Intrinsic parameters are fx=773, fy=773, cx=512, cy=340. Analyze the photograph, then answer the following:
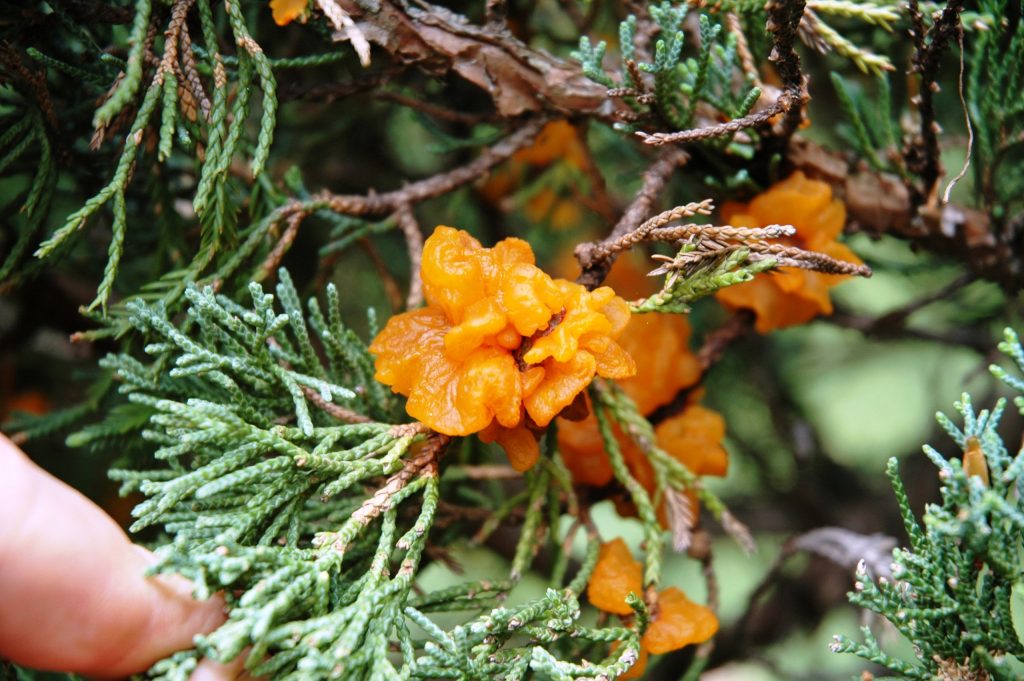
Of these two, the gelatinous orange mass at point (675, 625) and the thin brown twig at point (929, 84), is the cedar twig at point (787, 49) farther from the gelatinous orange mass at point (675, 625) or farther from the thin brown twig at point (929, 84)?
the gelatinous orange mass at point (675, 625)

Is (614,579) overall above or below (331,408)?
below

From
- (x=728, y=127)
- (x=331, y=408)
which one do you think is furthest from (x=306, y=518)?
(x=728, y=127)

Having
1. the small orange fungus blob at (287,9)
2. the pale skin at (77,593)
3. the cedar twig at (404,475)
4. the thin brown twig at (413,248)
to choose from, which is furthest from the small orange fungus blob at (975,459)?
the small orange fungus blob at (287,9)

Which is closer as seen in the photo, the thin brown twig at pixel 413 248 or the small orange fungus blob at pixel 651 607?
the small orange fungus blob at pixel 651 607

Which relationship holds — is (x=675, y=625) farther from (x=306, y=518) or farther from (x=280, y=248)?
(x=280, y=248)

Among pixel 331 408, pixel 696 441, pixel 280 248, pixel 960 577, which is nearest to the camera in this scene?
pixel 960 577

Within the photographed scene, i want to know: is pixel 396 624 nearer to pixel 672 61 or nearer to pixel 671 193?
pixel 672 61

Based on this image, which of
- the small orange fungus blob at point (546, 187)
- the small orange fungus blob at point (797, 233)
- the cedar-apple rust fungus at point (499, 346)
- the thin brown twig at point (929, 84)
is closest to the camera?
the cedar-apple rust fungus at point (499, 346)
